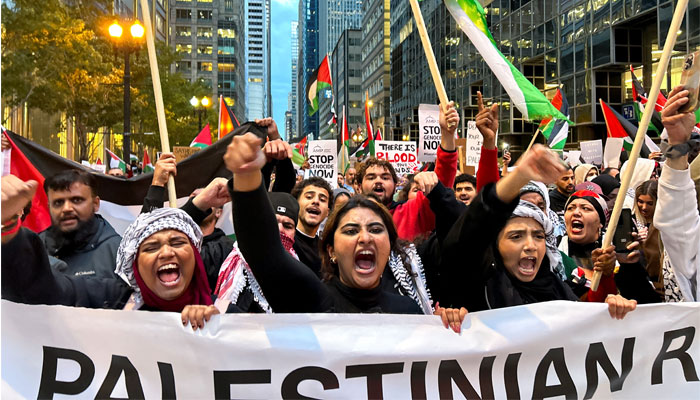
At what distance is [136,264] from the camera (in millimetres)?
3135

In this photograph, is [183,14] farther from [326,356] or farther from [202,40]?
[326,356]

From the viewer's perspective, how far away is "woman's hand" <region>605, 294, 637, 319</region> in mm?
3061

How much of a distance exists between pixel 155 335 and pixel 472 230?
1546 millimetres

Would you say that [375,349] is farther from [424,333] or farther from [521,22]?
[521,22]

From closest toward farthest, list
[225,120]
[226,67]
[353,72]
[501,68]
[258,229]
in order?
[258,229]
[501,68]
[225,120]
[226,67]
[353,72]

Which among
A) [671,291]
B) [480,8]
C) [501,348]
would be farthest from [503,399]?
[480,8]

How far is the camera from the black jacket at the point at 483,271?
2928 mm

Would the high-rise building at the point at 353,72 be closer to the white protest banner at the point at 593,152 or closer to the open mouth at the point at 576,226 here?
the white protest banner at the point at 593,152

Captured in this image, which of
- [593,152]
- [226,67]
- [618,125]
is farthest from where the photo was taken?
[226,67]

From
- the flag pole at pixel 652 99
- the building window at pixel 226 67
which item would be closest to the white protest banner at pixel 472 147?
the flag pole at pixel 652 99

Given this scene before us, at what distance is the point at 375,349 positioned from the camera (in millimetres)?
2953

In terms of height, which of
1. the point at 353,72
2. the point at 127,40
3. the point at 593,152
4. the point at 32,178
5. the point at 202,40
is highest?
the point at 202,40

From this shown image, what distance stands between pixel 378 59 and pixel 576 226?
9815cm

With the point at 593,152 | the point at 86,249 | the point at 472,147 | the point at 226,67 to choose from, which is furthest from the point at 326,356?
the point at 226,67
